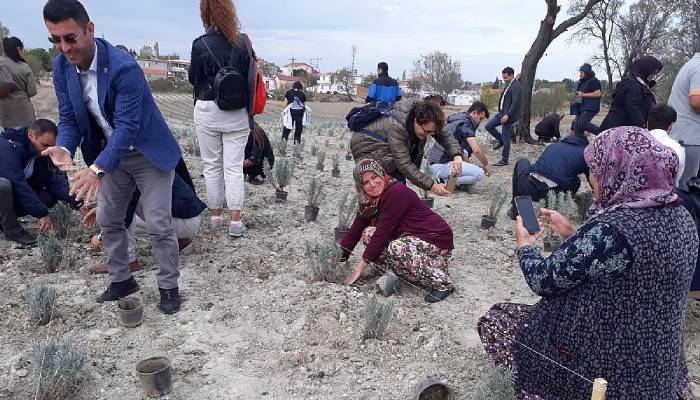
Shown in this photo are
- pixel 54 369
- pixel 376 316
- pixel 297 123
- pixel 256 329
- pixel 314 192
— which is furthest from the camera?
pixel 297 123

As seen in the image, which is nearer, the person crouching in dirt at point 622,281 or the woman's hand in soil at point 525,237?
the person crouching in dirt at point 622,281

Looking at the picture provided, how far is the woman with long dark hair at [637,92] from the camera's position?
5133 millimetres

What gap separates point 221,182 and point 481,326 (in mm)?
2507

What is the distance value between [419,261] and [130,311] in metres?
1.76

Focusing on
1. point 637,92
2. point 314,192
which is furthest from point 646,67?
point 314,192

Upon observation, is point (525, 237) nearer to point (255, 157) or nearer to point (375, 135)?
point (375, 135)

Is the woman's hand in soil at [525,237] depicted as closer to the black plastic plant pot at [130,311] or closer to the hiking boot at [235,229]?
the black plastic plant pot at [130,311]

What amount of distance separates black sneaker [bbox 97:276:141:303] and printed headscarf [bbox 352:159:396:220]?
5.09ft

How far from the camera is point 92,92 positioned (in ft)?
8.54

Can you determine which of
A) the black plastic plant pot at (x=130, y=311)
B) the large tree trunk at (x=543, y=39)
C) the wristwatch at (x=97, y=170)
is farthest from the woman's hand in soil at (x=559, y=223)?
the large tree trunk at (x=543, y=39)

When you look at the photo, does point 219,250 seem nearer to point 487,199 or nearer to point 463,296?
point 463,296

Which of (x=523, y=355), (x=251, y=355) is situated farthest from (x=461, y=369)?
(x=251, y=355)

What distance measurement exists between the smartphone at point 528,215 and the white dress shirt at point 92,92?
2182mm

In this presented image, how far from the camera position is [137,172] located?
2.75m
